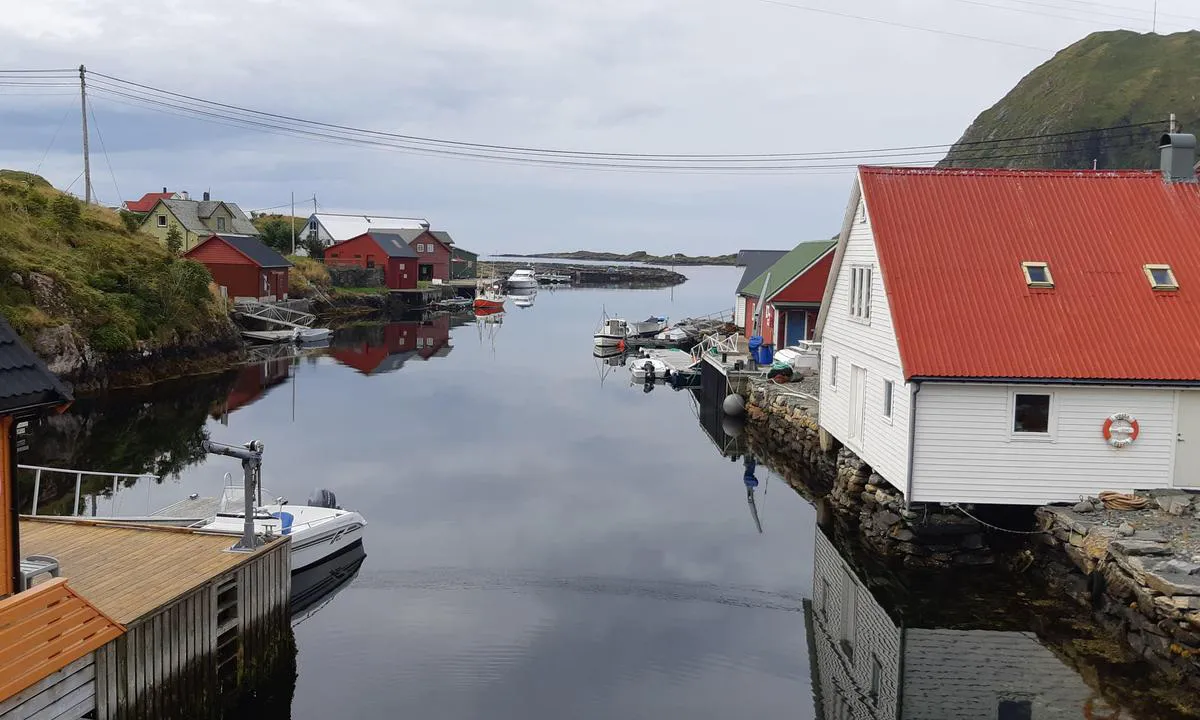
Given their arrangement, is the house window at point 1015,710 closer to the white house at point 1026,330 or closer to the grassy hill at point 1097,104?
the white house at point 1026,330

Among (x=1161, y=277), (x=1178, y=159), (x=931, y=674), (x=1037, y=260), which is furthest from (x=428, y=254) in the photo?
(x=931, y=674)

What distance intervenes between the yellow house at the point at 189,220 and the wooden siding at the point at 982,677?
250 ft

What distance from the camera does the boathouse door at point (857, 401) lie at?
21.0 m

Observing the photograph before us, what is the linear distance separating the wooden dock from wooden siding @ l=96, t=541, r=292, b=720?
0.01 m

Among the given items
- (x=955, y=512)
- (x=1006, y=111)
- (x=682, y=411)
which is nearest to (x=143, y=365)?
(x=682, y=411)

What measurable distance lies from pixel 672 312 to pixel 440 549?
3091 inches

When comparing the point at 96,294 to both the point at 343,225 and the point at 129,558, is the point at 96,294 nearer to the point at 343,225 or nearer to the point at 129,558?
the point at 129,558

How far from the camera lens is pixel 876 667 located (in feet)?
48.1

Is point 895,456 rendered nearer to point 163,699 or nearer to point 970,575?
point 970,575

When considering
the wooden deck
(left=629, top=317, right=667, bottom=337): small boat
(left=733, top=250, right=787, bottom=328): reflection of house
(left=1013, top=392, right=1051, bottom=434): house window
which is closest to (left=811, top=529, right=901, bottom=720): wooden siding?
(left=1013, top=392, right=1051, bottom=434): house window

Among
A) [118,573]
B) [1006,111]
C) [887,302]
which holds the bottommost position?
[118,573]

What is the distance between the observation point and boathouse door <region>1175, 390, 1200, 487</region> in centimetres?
1717

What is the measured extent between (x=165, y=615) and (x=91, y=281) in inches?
1428

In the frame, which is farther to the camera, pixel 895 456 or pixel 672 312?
pixel 672 312
